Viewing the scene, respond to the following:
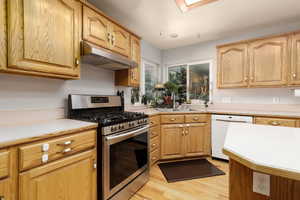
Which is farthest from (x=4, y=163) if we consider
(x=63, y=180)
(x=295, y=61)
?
(x=295, y=61)

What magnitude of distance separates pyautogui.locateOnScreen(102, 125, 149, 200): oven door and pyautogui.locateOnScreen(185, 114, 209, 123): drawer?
3.08ft

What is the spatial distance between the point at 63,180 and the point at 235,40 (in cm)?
344

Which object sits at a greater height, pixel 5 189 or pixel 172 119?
pixel 172 119

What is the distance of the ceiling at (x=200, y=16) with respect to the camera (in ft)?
6.27

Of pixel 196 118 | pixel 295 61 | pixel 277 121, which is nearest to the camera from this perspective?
pixel 277 121

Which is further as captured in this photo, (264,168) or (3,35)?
(3,35)

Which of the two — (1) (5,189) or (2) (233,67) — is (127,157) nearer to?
(1) (5,189)

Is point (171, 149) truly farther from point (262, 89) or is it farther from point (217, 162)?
point (262, 89)

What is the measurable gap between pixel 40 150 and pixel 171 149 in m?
1.95

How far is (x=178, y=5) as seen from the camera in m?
1.93

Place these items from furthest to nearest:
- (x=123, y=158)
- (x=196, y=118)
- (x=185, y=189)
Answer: (x=196, y=118)
(x=185, y=189)
(x=123, y=158)

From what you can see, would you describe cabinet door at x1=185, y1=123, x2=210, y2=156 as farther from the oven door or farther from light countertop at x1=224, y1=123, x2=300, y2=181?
light countertop at x1=224, y1=123, x2=300, y2=181

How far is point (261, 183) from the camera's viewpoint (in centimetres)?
76

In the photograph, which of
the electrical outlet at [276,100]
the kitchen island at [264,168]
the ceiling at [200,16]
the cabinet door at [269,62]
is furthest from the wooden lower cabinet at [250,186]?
the electrical outlet at [276,100]
